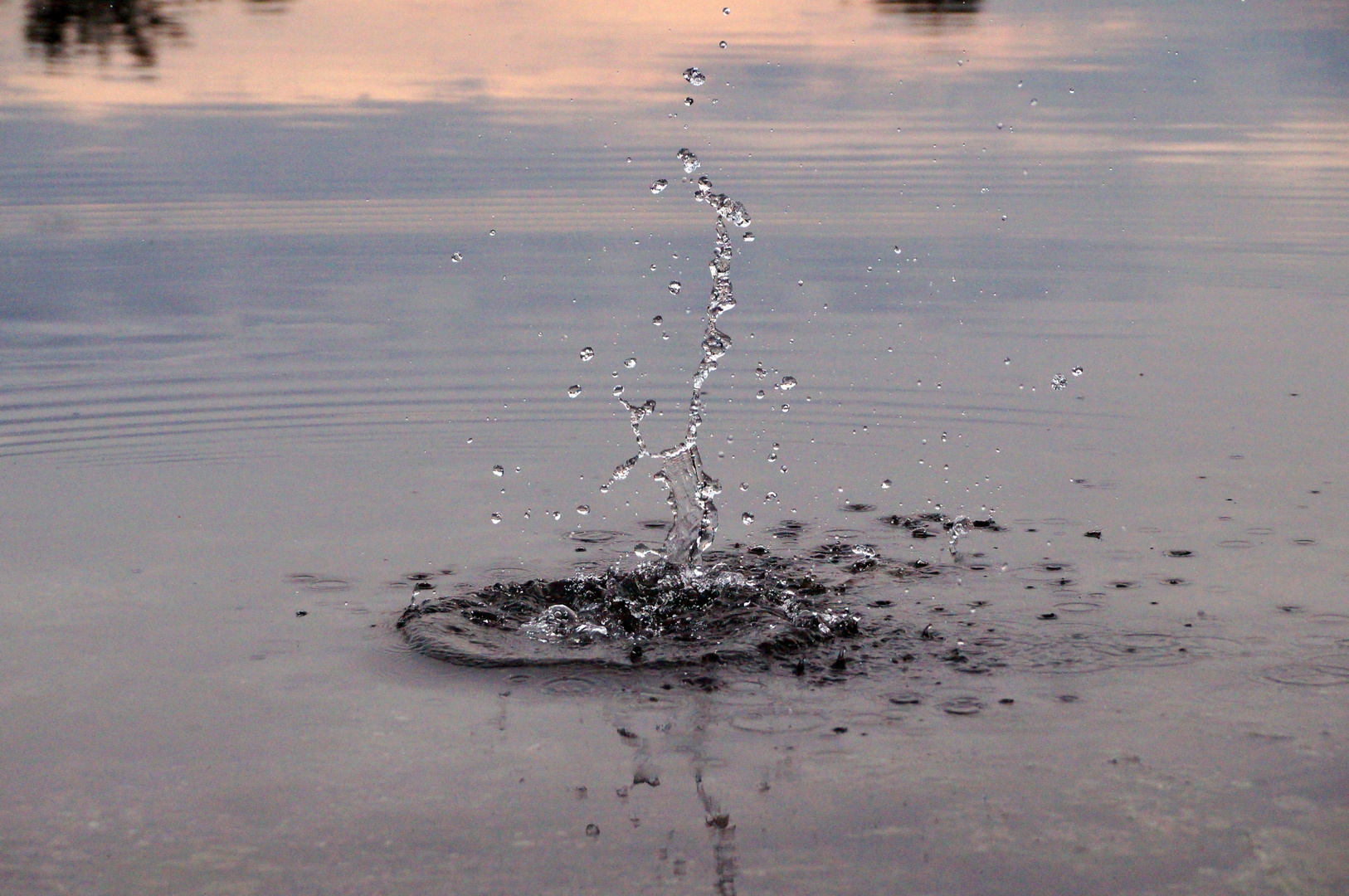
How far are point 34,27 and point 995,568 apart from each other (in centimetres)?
2627

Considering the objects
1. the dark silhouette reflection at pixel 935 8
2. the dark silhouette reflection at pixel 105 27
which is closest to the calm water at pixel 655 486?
the dark silhouette reflection at pixel 105 27

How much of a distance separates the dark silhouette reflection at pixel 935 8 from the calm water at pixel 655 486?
10.8 meters

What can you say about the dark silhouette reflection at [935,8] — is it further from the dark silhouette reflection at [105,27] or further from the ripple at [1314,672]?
the ripple at [1314,672]

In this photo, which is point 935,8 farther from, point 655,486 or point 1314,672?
point 1314,672

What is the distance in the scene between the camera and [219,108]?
67.3 ft

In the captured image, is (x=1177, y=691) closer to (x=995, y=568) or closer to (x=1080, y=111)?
(x=995, y=568)

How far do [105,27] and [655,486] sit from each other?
23.3 metres

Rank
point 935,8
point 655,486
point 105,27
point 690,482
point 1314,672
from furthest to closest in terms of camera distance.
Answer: point 935,8 → point 105,27 → point 655,486 → point 690,482 → point 1314,672

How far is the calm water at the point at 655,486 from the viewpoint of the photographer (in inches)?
195

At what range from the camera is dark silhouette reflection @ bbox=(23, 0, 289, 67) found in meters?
26.5

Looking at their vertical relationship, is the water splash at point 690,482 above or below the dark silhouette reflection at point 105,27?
below

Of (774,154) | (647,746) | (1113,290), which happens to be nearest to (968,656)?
(647,746)

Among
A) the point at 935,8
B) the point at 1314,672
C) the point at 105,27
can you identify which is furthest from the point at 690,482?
the point at 935,8

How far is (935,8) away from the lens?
3209 centimetres
